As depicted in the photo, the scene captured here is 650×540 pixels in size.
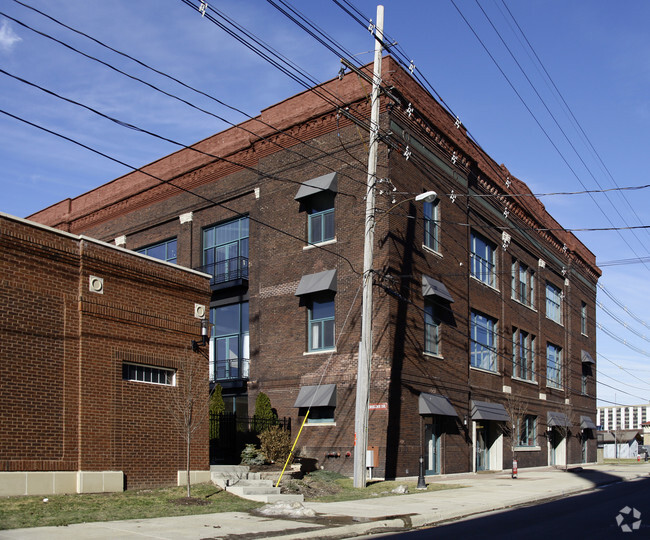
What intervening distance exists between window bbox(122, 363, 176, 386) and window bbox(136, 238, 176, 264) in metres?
16.5

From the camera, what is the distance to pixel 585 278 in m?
52.8

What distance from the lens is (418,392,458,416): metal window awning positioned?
26.5 m

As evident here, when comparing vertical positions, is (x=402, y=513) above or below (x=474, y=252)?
below

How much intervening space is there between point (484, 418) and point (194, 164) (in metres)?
18.0

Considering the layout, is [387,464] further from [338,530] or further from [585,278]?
[585,278]

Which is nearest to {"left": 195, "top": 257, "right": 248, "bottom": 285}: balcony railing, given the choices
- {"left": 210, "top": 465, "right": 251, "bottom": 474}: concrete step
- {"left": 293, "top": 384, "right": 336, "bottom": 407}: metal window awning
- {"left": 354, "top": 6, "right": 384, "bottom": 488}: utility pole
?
{"left": 293, "top": 384, "right": 336, "bottom": 407}: metal window awning

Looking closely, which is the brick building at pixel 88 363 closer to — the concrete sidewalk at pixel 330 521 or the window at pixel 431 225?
the concrete sidewalk at pixel 330 521

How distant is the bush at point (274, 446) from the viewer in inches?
887

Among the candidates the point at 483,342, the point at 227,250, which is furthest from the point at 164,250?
the point at 483,342

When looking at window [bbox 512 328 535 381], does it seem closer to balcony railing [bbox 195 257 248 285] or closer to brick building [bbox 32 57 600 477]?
brick building [bbox 32 57 600 477]

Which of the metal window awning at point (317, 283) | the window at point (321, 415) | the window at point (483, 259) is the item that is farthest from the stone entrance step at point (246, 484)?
the window at point (483, 259)

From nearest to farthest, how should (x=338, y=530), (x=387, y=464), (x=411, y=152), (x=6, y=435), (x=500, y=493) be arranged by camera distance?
(x=338, y=530), (x=6, y=435), (x=500, y=493), (x=387, y=464), (x=411, y=152)

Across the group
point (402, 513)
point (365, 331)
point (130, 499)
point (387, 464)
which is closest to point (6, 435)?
point (130, 499)

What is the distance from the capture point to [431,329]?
28.9 m
